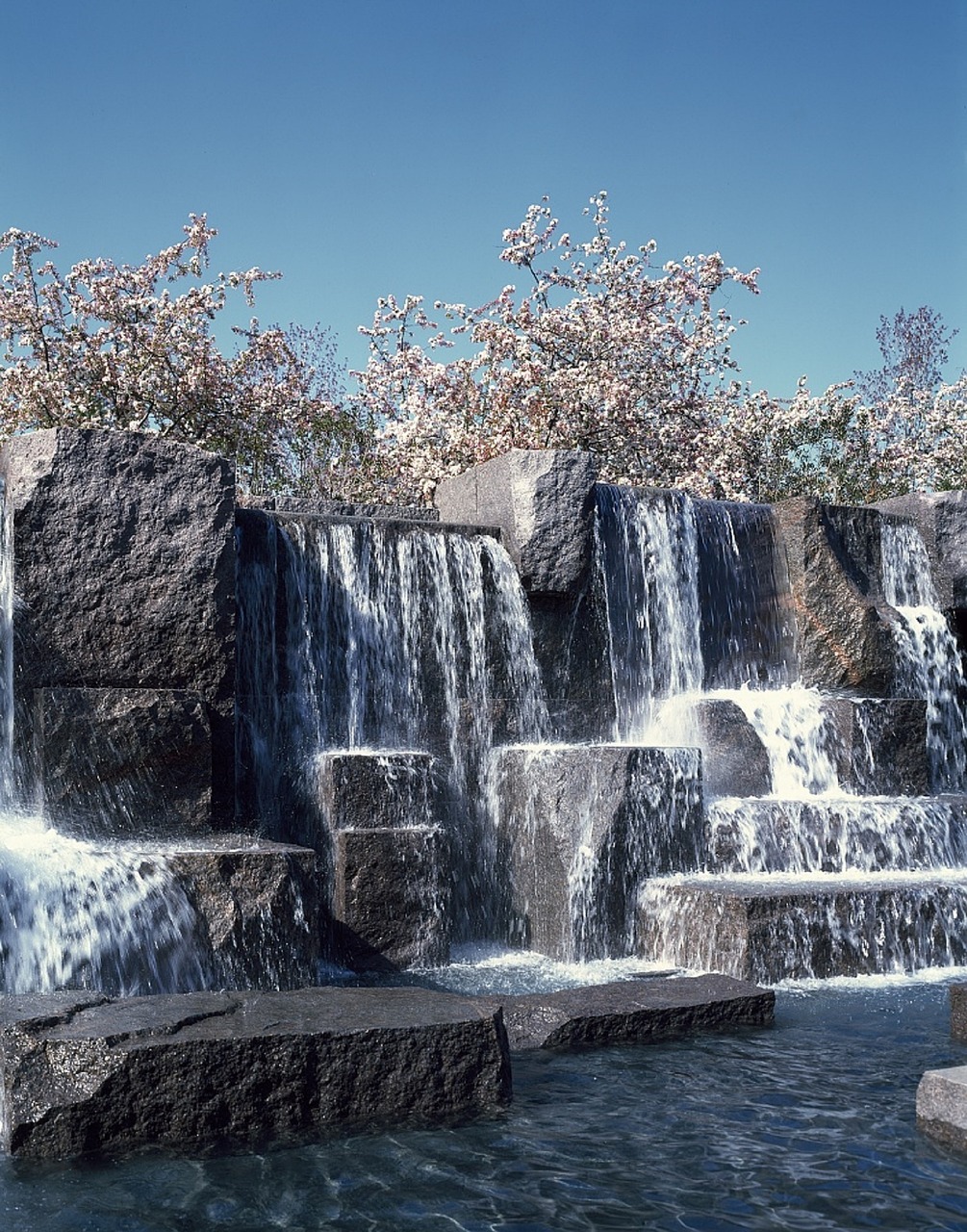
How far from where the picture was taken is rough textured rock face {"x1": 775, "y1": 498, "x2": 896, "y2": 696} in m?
10.1

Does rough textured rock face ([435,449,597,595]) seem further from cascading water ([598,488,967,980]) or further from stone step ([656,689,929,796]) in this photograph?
stone step ([656,689,929,796])

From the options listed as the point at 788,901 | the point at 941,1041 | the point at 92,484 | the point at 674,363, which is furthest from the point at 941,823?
the point at 674,363

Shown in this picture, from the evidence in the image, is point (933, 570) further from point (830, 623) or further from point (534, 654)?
point (534, 654)

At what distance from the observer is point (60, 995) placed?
178 inches

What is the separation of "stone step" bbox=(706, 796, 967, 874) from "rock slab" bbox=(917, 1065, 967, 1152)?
3.84 m

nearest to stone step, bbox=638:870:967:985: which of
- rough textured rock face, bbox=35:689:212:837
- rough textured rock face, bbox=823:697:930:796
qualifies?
rough textured rock face, bbox=823:697:930:796

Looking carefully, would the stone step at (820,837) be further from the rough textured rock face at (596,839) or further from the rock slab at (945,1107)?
the rock slab at (945,1107)

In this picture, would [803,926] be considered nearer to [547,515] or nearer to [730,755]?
[730,755]

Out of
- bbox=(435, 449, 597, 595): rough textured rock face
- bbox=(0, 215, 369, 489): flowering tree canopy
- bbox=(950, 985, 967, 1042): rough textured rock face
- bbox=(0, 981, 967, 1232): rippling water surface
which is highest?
bbox=(0, 215, 369, 489): flowering tree canopy

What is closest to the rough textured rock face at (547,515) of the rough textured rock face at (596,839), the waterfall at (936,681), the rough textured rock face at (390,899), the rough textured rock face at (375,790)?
the rough textured rock face at (596,839)

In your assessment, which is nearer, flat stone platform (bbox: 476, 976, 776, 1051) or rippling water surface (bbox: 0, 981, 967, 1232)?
rippling water surface (bbox: 0, 981, 967, 1232)

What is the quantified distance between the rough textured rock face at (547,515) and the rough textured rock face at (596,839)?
169 centimetres

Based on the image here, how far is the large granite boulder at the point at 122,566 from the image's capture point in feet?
23.1

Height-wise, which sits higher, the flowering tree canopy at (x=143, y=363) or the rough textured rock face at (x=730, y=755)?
the flowering tree canopy at (x=143, y=363)
